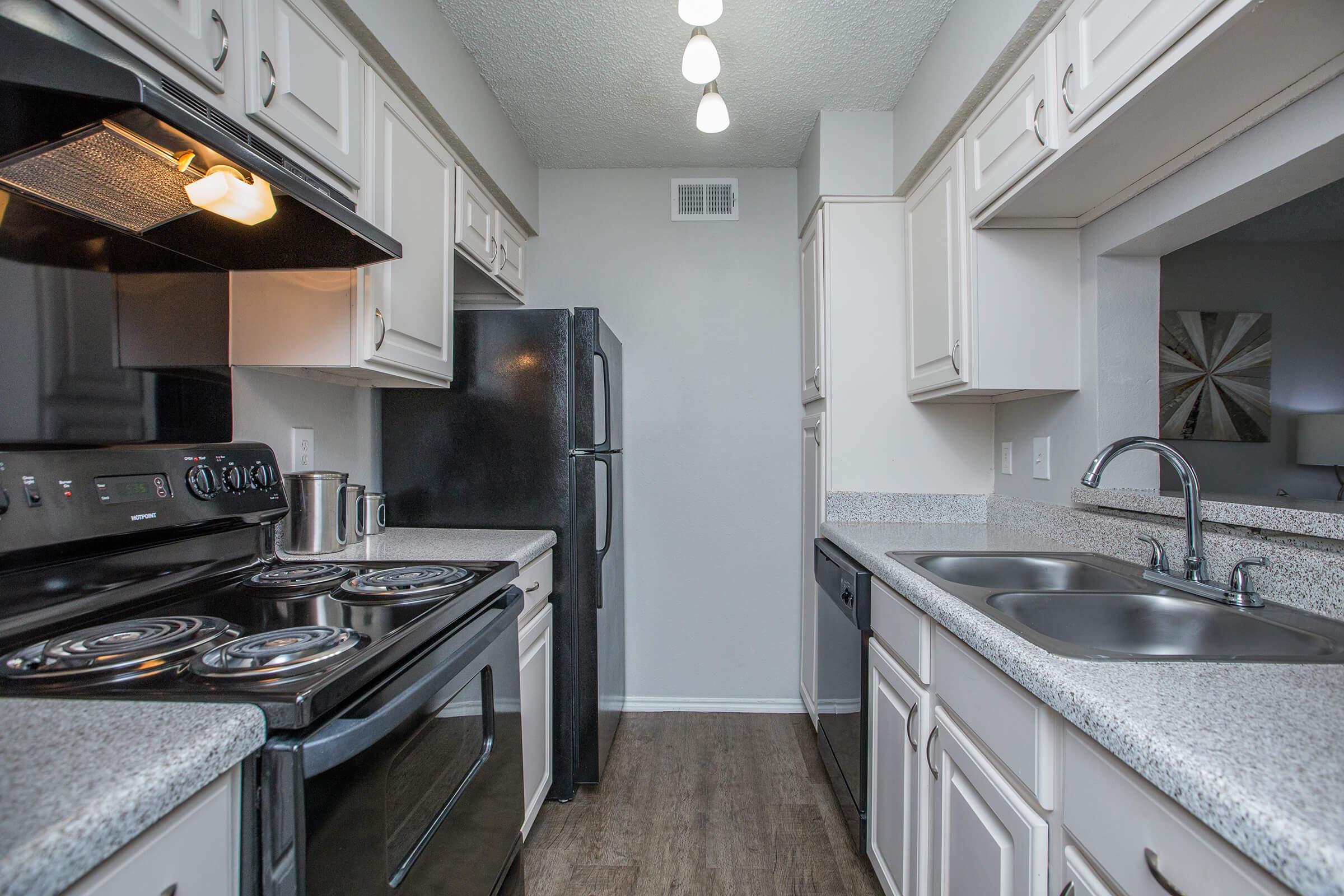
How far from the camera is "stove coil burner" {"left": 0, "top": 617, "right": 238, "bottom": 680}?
29.1 inches

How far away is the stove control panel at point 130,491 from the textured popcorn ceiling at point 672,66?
1429mm

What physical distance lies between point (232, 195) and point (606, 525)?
1464mm

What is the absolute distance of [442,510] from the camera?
2.05 meters

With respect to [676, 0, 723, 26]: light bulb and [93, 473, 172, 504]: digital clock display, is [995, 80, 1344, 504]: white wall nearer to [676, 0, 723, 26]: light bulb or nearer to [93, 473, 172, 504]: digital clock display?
[676, 0, 723, 26]: light bulb

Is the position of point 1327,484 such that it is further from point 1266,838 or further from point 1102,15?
point 1266,838

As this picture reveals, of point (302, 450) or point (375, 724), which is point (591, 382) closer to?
point (302, 450)

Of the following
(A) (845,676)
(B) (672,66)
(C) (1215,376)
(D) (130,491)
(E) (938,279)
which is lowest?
(A) (845,676)

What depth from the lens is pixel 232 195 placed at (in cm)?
99

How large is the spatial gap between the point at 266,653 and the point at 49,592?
0.47m

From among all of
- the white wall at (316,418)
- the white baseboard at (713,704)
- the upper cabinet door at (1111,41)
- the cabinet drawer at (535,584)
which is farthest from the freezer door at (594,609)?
the upper cabinet door at (1111,41)

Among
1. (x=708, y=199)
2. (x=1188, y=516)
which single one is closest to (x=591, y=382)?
(x=708, y=199)

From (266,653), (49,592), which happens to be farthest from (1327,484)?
(49,592)

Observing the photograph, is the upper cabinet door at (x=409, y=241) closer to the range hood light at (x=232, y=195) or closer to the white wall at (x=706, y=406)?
the range hood light at (x=232, y=195)

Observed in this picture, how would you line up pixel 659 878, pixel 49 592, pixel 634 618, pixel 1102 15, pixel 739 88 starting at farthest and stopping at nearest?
pixel 634 618 → pixel 739 88 → pixel 659 878 → pixel 1102 15 → pixel 49 592
